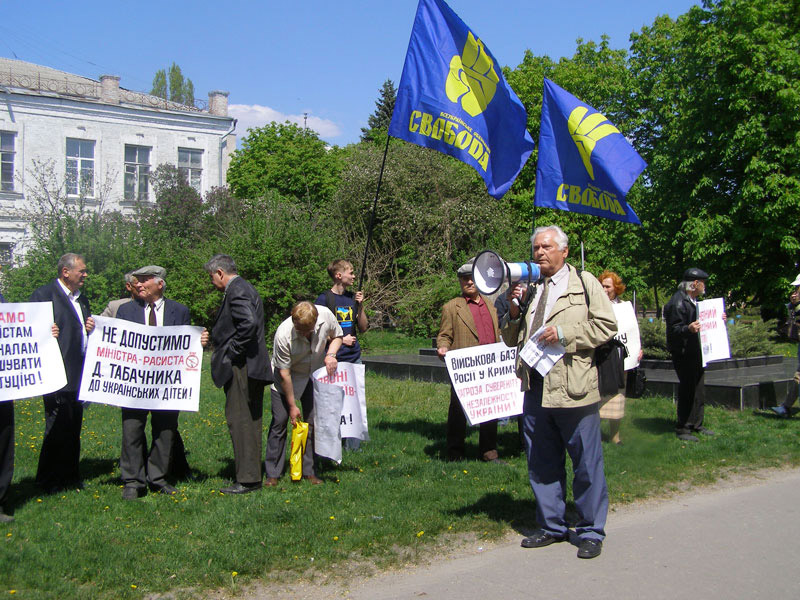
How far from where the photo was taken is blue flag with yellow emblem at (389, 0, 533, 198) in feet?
27.2

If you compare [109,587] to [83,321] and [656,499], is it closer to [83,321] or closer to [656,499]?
[83,321]

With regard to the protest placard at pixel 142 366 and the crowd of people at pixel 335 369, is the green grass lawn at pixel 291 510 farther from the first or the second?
the protest placard at pixel 142 366

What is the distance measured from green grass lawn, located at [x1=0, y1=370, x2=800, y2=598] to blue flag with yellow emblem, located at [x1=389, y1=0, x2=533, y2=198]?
3032 millimetres

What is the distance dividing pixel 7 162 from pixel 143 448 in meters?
35.6

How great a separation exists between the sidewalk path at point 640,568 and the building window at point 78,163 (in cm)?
3570

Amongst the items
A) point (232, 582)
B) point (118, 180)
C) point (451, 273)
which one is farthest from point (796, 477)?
point (118, 180)

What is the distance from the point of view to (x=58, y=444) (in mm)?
6832

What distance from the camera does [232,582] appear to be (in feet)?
15.6

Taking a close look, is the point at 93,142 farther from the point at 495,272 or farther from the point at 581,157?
the point at 495,272

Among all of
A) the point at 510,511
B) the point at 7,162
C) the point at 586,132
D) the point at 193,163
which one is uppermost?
the point at 193,163

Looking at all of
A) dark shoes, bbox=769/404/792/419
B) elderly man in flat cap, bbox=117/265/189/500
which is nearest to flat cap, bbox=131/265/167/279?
elderly man in flat cap, bbox=117/265/189/500

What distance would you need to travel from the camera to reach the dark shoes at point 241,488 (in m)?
6.75

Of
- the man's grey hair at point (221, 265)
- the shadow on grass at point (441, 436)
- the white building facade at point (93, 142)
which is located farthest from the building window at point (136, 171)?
the man's grey hair at point (221, 265)

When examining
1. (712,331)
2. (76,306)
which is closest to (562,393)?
(76,306)
